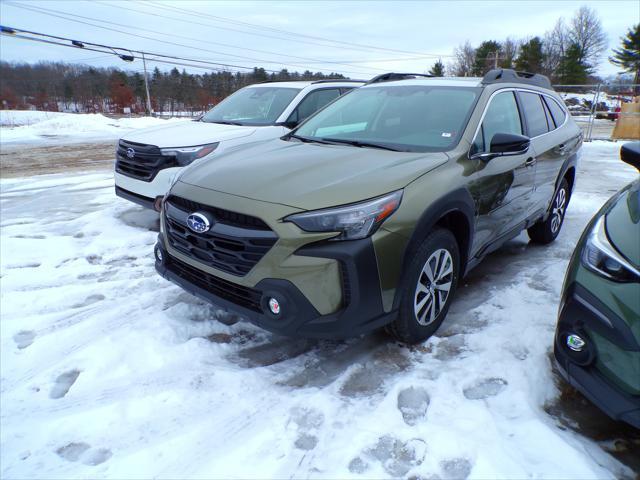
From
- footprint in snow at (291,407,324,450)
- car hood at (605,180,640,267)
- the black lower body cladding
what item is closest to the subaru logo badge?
the black lower body cladding

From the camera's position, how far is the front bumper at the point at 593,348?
1805mm

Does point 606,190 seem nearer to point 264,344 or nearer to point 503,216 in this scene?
point 503,216

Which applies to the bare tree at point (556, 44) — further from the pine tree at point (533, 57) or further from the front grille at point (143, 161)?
the front grille at point (143, 161)

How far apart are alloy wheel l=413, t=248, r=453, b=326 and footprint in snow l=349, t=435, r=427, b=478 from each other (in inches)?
32.6

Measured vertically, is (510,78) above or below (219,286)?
above

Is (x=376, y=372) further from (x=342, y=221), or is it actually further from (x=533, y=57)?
(x=533, y=57)

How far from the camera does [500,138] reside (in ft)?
9.82

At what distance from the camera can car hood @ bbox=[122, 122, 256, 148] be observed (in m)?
5.12

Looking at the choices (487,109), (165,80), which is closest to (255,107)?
(487,109)

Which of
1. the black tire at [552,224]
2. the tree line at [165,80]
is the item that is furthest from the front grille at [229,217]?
the tree line at [165,80]

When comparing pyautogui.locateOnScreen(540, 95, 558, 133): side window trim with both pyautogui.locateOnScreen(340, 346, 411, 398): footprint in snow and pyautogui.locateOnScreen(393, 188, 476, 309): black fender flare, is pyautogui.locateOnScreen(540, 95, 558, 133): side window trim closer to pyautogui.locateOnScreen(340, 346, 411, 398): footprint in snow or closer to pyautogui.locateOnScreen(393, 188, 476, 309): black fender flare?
pyautogui.locateOnScreen(393, 188, 476, 309): black fender flare

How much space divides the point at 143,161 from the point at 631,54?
247 feet

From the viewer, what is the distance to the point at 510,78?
158 inches

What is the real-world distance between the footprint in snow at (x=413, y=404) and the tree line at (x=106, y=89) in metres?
55.0
